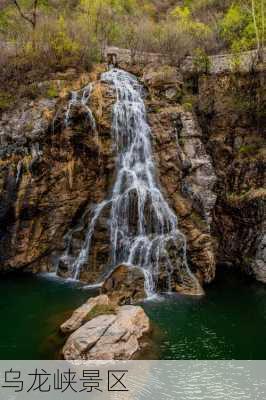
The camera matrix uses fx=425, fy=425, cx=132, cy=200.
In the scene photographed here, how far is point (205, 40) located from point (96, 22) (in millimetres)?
8653

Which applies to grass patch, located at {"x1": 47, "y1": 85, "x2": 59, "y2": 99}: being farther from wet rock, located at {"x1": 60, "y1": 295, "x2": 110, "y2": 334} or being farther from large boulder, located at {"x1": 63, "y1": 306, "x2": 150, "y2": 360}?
large boulder, located at {"x1": 63, "y1": 306, "x2": 150, "y2": 360}

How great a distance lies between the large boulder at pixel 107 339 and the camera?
11984 mm

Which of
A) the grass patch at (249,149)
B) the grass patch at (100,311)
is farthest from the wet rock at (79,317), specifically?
the grass patch at (249,149)

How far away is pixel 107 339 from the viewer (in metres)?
12.4

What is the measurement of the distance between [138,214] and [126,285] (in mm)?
4290

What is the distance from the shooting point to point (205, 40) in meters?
31.6

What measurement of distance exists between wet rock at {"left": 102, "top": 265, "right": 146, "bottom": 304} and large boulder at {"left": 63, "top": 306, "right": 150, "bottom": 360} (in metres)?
3.10

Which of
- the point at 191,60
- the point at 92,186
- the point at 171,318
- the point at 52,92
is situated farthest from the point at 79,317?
the point at 191,60

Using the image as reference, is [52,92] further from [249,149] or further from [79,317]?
[79,317]

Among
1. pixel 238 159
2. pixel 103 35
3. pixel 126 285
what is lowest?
pixel 126 285

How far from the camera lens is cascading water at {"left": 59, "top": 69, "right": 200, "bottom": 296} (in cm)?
1923

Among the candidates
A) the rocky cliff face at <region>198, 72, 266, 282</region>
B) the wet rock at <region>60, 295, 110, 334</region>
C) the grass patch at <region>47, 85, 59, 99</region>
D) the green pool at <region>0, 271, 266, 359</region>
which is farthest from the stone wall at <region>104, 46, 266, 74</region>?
the wet rock at <region>60, 295, 110, 334</region>

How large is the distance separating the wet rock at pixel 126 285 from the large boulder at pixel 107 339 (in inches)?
122

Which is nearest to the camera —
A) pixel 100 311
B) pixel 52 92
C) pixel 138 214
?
pixel 100 311
